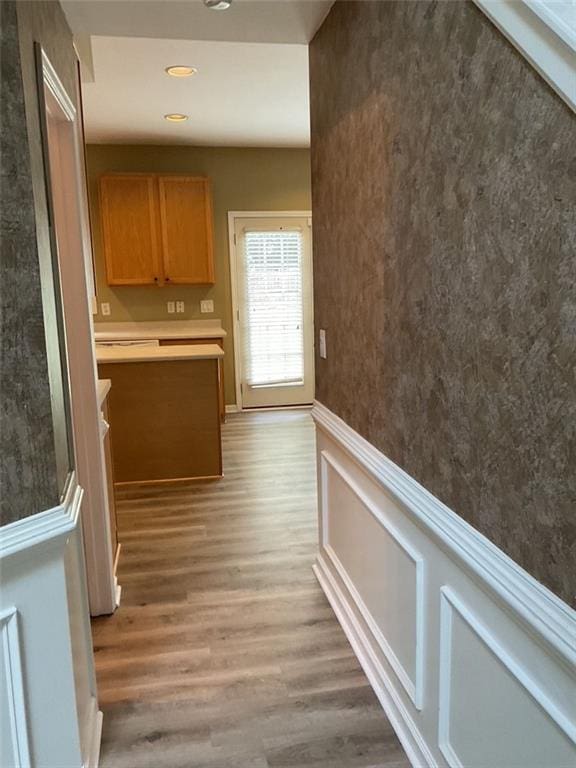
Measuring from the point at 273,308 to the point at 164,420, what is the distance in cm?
238

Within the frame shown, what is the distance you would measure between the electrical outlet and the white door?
0.91 feet

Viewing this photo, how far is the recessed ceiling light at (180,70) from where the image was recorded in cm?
352

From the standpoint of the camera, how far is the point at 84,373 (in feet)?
7.65

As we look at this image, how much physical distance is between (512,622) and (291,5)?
211 centimetres

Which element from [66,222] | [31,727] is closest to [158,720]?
[31,727]

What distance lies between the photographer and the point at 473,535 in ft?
4.41

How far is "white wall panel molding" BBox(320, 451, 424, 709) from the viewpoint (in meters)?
1.70

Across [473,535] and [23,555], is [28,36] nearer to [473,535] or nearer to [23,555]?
[23,555]

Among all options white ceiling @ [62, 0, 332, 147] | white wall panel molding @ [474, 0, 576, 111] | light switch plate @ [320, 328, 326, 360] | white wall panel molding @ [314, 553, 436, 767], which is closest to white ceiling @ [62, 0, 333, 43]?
white ceiling @ [62, 0, 332, 147]

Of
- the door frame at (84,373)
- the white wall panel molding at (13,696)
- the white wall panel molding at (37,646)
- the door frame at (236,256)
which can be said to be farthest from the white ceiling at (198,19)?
the door frame at (236,256)

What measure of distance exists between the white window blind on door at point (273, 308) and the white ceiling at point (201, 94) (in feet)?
3.15

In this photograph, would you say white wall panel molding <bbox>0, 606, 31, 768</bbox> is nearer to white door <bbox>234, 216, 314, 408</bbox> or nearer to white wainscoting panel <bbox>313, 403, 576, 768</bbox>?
white wainscoting panel <bbox>313, 403, 576, 768</bbox>

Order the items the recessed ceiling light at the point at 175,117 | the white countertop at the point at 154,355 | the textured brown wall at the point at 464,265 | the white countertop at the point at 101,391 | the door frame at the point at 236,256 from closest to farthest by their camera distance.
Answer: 1. the textured brown wall at the point at 464,265
2. the white countertop at the point at 101,391
3. the white countertop at the point at 154,355
4. the recessed ceiling light at the point at 175,117
5. the door frame at the point at 236,256

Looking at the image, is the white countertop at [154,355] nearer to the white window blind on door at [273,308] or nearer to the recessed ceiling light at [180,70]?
the recessed ceiling light at [180,70]
